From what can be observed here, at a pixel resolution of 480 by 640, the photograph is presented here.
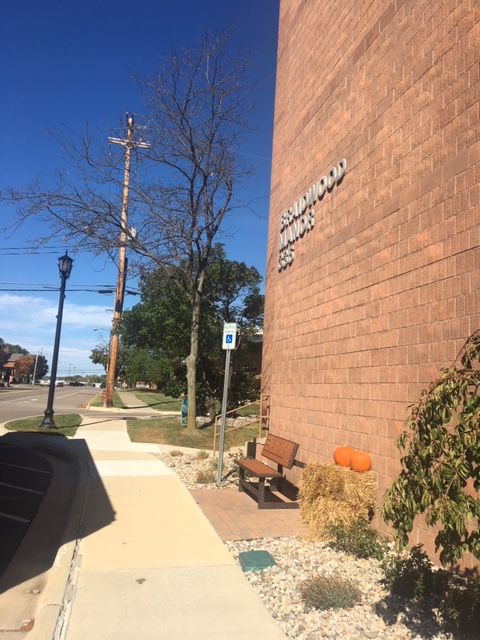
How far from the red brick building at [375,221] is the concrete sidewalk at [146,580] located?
1.93 metres

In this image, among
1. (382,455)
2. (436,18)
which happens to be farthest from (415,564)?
(436,18)

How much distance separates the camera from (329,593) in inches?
165

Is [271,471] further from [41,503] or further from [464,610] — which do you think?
[464,610]

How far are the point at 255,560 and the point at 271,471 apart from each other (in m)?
2.40

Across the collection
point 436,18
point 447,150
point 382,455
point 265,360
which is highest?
point 436,18

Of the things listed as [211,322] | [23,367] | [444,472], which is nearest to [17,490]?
[444,472]

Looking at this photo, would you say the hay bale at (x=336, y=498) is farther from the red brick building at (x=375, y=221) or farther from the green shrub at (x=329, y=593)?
the green shrub at (x=329, y=593)

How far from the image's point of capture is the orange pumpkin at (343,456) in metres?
6.33

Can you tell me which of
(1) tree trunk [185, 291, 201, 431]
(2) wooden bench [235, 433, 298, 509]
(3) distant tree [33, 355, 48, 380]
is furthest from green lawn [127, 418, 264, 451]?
(3) distant tree [33, 355, 48, 380]

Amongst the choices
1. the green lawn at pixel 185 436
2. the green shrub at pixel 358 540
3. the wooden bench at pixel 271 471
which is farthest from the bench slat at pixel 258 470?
the green lawn at pixel 185 436

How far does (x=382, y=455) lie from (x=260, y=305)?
17.5 meters

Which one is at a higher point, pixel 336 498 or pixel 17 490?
pixel 336 498

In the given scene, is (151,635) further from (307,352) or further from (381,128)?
(381,128)

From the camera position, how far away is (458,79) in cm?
516
